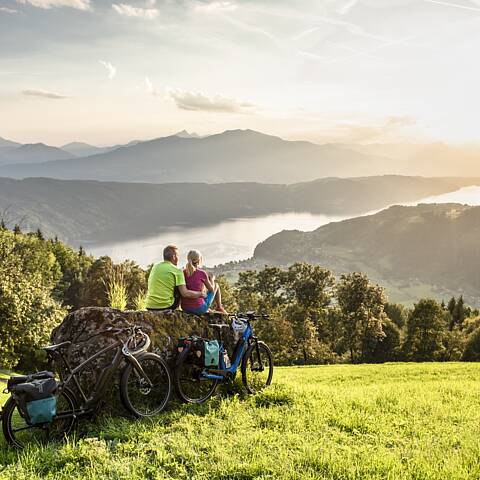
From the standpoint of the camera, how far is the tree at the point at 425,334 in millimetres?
57188

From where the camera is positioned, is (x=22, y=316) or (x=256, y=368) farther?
(x=22, y=316)

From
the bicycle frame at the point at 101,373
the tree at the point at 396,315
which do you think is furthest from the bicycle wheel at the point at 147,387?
the tree at the point at 396,315

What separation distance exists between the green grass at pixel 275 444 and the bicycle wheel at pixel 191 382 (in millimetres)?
195

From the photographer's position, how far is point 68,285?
229 ft

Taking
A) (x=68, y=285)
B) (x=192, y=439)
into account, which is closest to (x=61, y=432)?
(x=192, y=439)

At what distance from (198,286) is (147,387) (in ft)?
7.64

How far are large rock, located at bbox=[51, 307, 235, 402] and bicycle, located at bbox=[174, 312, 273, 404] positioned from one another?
0.34 metres

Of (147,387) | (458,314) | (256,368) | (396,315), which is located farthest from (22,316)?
(458,314)

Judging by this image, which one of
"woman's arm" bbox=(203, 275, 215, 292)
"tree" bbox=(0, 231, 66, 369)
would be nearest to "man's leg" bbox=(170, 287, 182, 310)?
"woman's arm" bbox=(203, 275, 215, 292)

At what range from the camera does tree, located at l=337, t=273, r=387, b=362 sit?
2213 inches

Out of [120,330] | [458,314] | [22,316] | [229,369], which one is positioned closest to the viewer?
[120,330]

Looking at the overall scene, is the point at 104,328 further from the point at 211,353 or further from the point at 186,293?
the point at 211,353

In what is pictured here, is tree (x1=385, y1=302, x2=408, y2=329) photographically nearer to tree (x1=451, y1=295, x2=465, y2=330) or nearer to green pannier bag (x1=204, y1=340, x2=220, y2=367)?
tree (x1=451, y1=295, x2=465, y2=330)

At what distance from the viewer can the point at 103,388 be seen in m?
6.90
